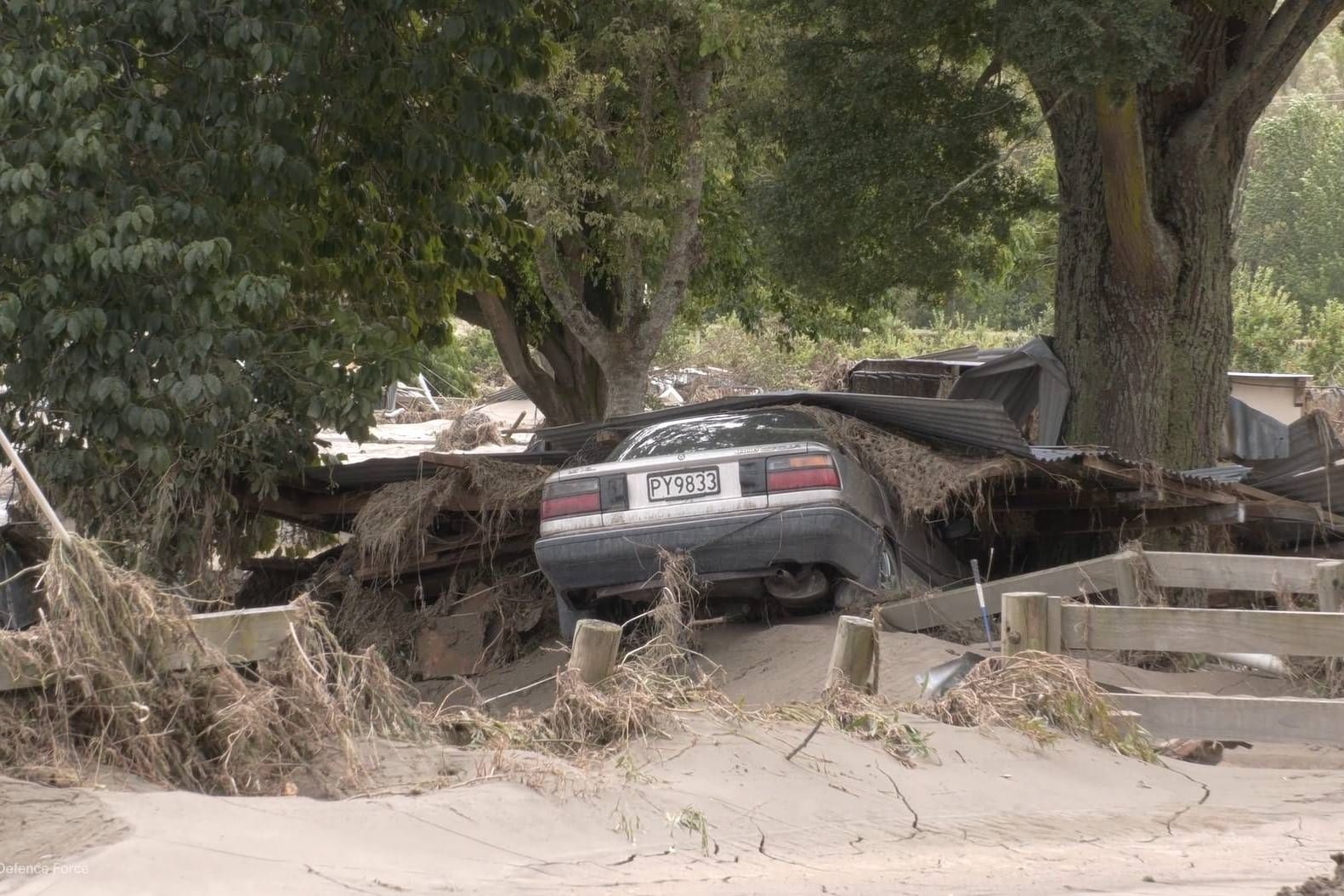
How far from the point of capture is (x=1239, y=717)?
5.72m

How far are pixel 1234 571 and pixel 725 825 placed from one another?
3.73 m

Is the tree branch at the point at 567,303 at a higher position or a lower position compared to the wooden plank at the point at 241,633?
higher

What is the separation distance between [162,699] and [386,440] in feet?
62.2

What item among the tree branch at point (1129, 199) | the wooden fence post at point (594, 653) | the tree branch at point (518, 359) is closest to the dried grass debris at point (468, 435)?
the tree branch at point (518, 359)

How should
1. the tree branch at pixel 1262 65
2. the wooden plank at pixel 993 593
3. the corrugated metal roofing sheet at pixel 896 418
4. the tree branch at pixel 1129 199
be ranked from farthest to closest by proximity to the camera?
the tree branch at pixel 1262 65, the tree branch at pixel 1129 199, the corrugated metal roofing sheet at pixel 896 418, the wooden plank at pixel 993 593

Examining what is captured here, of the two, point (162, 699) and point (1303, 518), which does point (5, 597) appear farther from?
point (1303, 518)

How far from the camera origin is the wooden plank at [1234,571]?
658cm

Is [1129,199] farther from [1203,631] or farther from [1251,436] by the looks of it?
[1203,631]

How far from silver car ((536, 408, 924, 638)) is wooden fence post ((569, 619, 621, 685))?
83.1 inches

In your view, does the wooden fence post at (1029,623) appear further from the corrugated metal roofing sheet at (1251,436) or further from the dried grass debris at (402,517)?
the corrugated metal roofing sheet at (1251,436)

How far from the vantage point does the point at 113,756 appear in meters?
4.02

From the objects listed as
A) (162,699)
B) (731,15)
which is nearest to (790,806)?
(162,699)

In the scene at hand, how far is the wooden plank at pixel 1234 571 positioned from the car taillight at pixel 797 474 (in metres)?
1.70

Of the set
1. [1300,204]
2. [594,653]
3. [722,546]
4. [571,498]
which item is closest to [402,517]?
[571,498]
